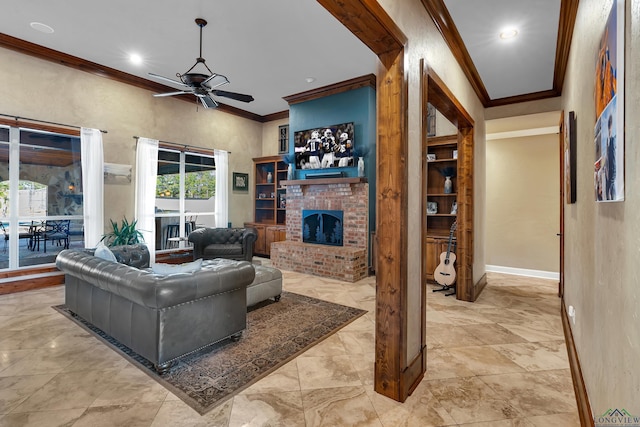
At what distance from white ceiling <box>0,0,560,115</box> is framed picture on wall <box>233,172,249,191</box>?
8.63 feet

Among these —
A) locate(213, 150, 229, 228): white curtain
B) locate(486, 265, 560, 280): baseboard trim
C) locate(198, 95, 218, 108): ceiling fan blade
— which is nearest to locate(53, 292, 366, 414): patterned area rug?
locate(198, 95, 218, 108): ceiling fan blade

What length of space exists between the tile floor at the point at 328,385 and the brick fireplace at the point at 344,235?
5.97 feet

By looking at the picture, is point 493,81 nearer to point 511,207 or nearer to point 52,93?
point 511,207

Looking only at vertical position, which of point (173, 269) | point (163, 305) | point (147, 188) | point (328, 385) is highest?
point (147, 188)

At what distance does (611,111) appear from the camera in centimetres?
117

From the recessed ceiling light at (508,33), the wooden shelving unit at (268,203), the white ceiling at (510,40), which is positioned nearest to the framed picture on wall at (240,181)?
the wooden shelving unit at (268,203)

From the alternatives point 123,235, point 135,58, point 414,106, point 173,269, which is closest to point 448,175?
point 414,106

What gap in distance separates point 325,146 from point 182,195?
3.18 m

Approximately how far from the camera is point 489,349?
2783 millimetres

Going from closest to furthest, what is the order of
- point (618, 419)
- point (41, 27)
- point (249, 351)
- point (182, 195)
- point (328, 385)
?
point (618, 419) < point (328, 385) < point (249, 351) < point (41, 27) < point (182, 195)

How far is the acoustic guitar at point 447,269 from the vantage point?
438 centimetres

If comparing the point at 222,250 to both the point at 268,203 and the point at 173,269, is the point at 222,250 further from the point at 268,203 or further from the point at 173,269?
the point at 173,269

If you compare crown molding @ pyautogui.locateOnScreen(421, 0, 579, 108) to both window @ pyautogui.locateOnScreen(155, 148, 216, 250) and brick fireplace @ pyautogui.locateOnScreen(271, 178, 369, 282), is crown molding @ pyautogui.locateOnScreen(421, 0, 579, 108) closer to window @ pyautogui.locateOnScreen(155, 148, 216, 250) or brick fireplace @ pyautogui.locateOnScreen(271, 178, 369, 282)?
brick fireplace @ pyautogui.locateOnScreen(271, 178, 369, 282)

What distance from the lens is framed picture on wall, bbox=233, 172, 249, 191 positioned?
7.32 metres
